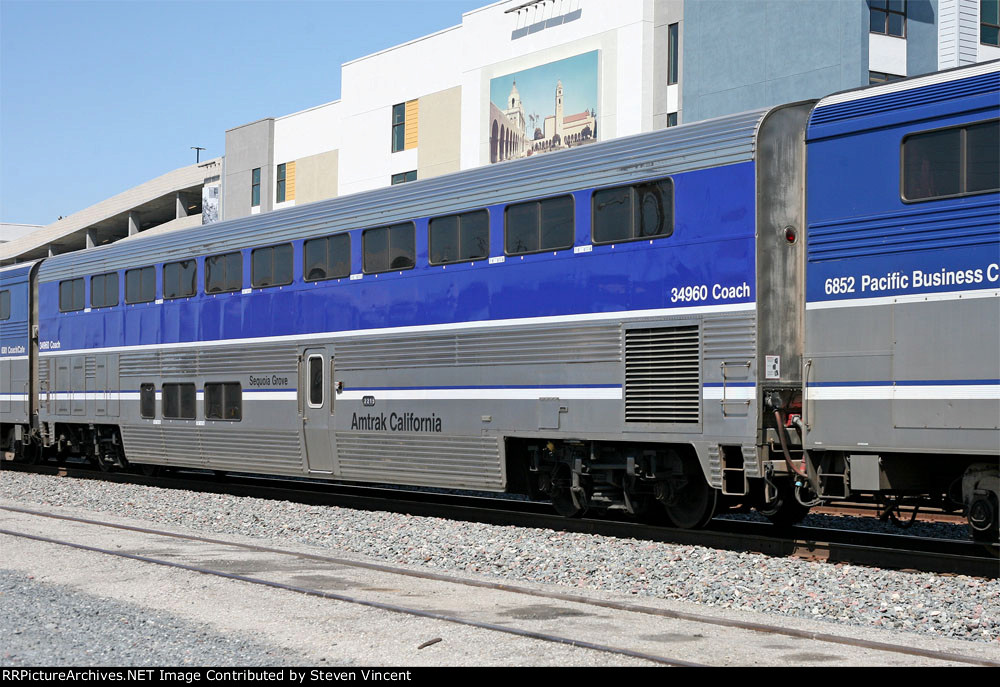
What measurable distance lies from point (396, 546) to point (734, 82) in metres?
24.6

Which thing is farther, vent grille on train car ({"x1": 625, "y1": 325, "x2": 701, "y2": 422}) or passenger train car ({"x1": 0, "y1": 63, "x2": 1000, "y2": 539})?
vent grille on train car ({"x1": 625, "y1": 325, "x2": 701, "y2": 422})

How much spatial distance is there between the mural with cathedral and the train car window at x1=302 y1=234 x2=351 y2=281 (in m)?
20.6

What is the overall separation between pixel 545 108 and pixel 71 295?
2049 centimetres

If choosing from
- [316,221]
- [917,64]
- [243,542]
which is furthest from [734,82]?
[243,542]

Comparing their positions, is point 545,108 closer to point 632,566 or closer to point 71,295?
point 71,295

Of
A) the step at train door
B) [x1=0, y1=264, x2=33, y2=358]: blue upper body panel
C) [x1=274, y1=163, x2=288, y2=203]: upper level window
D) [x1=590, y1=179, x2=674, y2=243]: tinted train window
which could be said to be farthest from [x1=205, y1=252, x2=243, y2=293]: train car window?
[x1=274, y1=163, x2=288, y2=203]: upper level window

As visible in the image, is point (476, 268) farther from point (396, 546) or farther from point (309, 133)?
point (309, 133)

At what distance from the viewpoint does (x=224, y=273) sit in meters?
17.9

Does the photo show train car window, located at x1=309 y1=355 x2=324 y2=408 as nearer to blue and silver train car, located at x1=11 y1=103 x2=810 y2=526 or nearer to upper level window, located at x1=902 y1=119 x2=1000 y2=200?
blue and silver train car, located at x1=11 y1=103 x2=810 y2=526

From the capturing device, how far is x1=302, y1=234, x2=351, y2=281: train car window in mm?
15781

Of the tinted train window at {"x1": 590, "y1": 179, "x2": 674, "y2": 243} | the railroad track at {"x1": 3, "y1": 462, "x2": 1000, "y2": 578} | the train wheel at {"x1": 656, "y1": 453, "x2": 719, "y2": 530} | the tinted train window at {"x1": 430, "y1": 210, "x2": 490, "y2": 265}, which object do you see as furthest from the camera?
the tinted train window at {"x1": 430, "y1": 210, "x2": 490, "y2": 265}

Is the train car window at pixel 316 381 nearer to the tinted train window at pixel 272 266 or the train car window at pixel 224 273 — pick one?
the tinted train window at pixel 272 266

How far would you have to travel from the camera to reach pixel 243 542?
12719 millimetres

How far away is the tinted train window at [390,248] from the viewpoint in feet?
48.5
